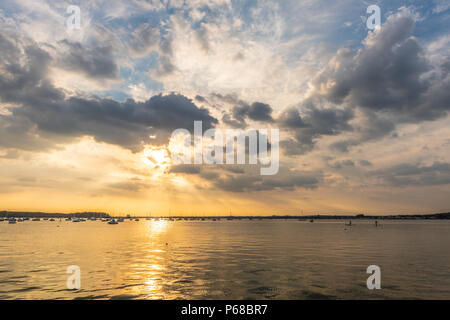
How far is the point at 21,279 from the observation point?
1226 inches

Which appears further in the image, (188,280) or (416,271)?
(416,271)

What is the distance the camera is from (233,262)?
43.2 meters
